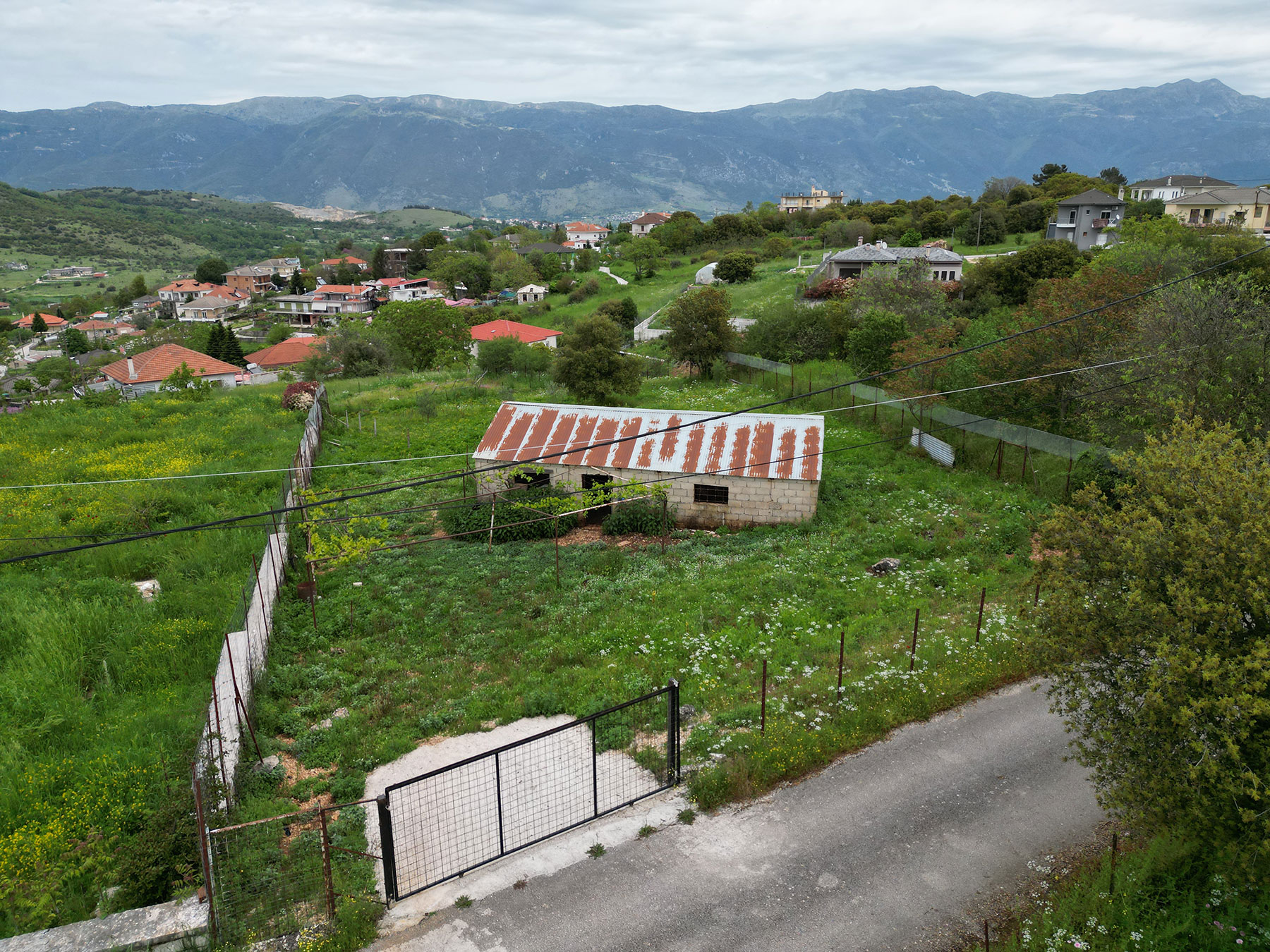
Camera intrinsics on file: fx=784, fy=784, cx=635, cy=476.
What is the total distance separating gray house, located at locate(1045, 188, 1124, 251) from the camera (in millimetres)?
69562

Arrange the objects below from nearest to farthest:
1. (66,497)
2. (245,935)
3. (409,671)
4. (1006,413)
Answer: (245,935) < (409,671) < (66,497) < (1006,413)

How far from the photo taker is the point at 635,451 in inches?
968

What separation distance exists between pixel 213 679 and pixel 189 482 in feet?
51.6

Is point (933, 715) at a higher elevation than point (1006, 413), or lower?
lower

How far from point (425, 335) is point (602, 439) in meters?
39.1

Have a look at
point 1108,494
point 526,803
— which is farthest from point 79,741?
point 1108,494

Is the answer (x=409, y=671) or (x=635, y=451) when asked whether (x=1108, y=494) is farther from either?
(x=409, y=671)

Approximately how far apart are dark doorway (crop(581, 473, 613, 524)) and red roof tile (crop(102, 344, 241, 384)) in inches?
1825

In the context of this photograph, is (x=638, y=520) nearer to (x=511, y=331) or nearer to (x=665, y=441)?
(x=665, y=441)

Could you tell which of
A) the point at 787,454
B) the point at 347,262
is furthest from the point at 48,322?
the point at 787,454

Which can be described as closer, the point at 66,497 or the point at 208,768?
the point at 208,768

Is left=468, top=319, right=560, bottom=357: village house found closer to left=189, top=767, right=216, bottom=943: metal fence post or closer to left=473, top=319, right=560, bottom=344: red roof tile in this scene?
left=473, top=319, right=560, bottom=344: red roof tile

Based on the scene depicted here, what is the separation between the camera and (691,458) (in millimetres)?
24094

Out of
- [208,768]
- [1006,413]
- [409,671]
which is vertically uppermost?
[1006,413]
